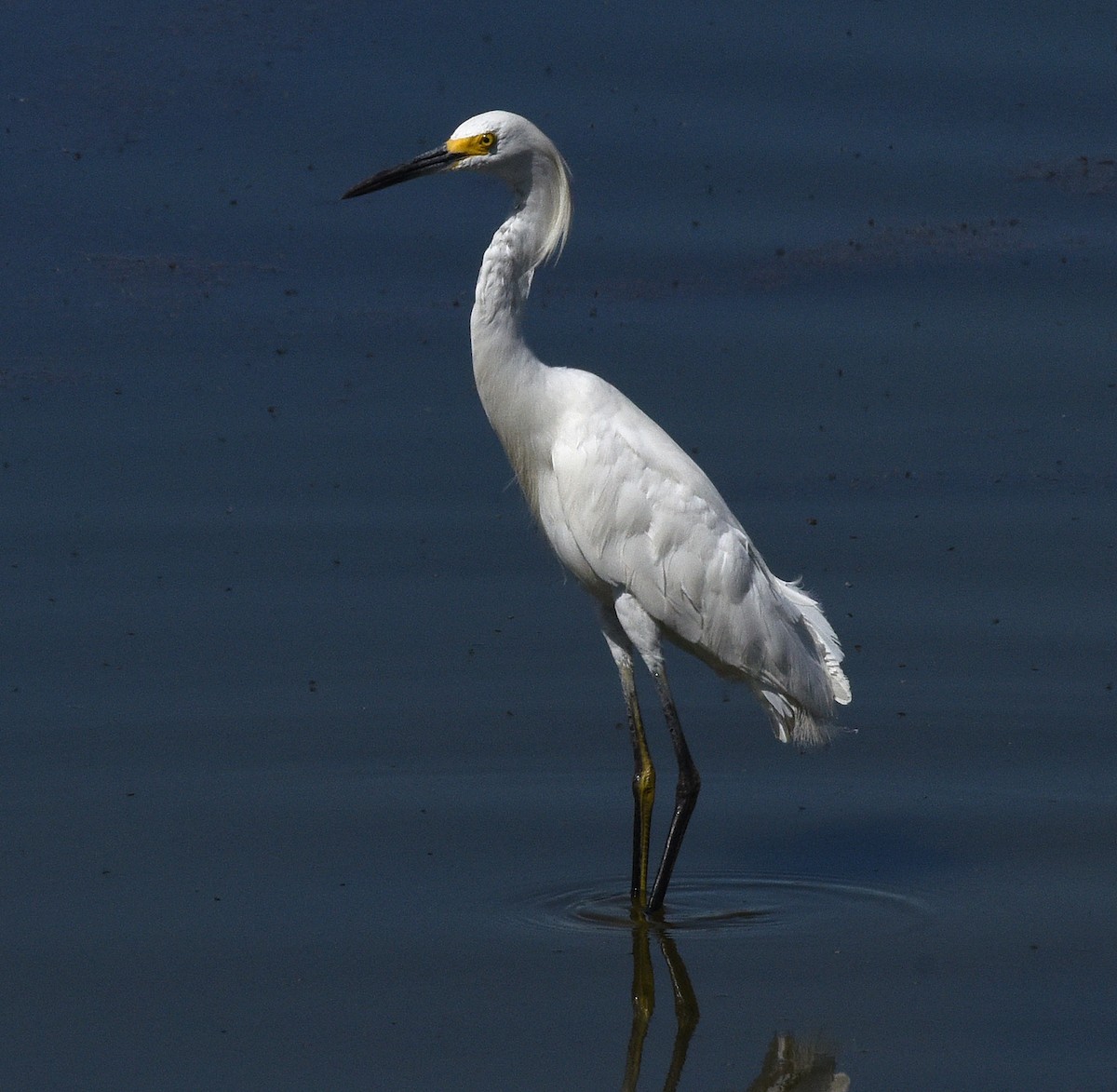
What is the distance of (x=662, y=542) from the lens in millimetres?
5902

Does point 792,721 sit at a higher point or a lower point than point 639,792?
higher

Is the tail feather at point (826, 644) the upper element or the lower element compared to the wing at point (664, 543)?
lower

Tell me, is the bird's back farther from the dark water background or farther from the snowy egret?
the dark water background

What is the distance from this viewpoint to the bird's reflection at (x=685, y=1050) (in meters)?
4.88

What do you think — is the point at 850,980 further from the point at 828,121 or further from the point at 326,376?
the point at 828,121

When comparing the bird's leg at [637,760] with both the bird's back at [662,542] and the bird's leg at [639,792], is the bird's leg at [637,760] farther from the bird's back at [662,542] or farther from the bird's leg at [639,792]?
the bird's back at [662,542]

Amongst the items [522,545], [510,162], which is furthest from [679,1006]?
[522,545]

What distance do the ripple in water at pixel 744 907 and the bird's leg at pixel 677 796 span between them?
10cm

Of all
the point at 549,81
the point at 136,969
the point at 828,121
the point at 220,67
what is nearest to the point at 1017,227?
the point at 828,121

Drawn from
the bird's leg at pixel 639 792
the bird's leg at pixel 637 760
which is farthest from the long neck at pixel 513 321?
the bird's leg at pixel 639 792

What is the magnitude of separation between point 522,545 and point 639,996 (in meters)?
3.33

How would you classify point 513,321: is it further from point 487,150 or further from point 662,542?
point 662,542

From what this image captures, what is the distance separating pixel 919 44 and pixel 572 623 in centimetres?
737

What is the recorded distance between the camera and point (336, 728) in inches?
274
